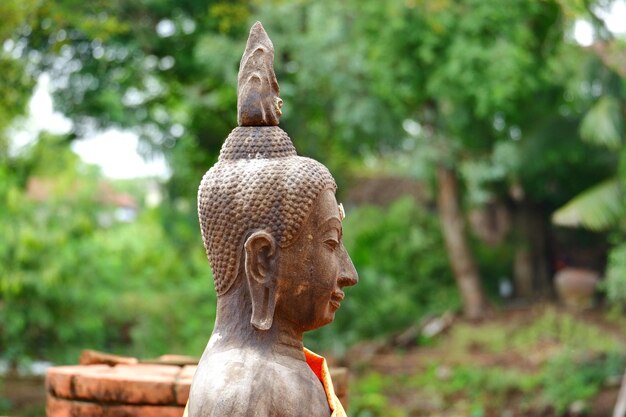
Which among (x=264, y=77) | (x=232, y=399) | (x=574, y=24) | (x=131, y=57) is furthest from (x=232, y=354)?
(x=574, y=24)

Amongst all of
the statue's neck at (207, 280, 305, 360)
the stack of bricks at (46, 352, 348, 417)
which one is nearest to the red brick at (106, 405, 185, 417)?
the stack of bricks at (46, 352, 348, 417)

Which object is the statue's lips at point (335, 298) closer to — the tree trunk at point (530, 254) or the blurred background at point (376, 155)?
the blurred background at point (376, 155)

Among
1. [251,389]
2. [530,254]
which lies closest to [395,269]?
[530,254]

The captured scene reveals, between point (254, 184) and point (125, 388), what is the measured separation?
144 cm

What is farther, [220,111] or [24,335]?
[220,111]

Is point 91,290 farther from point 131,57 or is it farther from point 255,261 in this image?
point 255,261

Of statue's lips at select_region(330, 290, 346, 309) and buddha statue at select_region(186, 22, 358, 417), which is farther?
statue's lips at select_region(330, 290, 346, 309)

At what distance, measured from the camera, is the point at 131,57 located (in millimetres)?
11969

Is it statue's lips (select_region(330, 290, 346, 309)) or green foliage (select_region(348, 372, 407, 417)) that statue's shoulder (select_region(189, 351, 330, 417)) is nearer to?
statue's lips (select_region(330, 290, 346, 309))

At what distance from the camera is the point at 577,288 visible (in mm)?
15648

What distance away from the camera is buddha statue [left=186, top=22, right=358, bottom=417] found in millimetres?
3010

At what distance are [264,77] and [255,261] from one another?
65 centimetres

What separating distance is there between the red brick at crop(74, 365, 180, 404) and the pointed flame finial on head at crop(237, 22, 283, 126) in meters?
1.33

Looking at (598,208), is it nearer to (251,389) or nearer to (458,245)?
(458,245)
